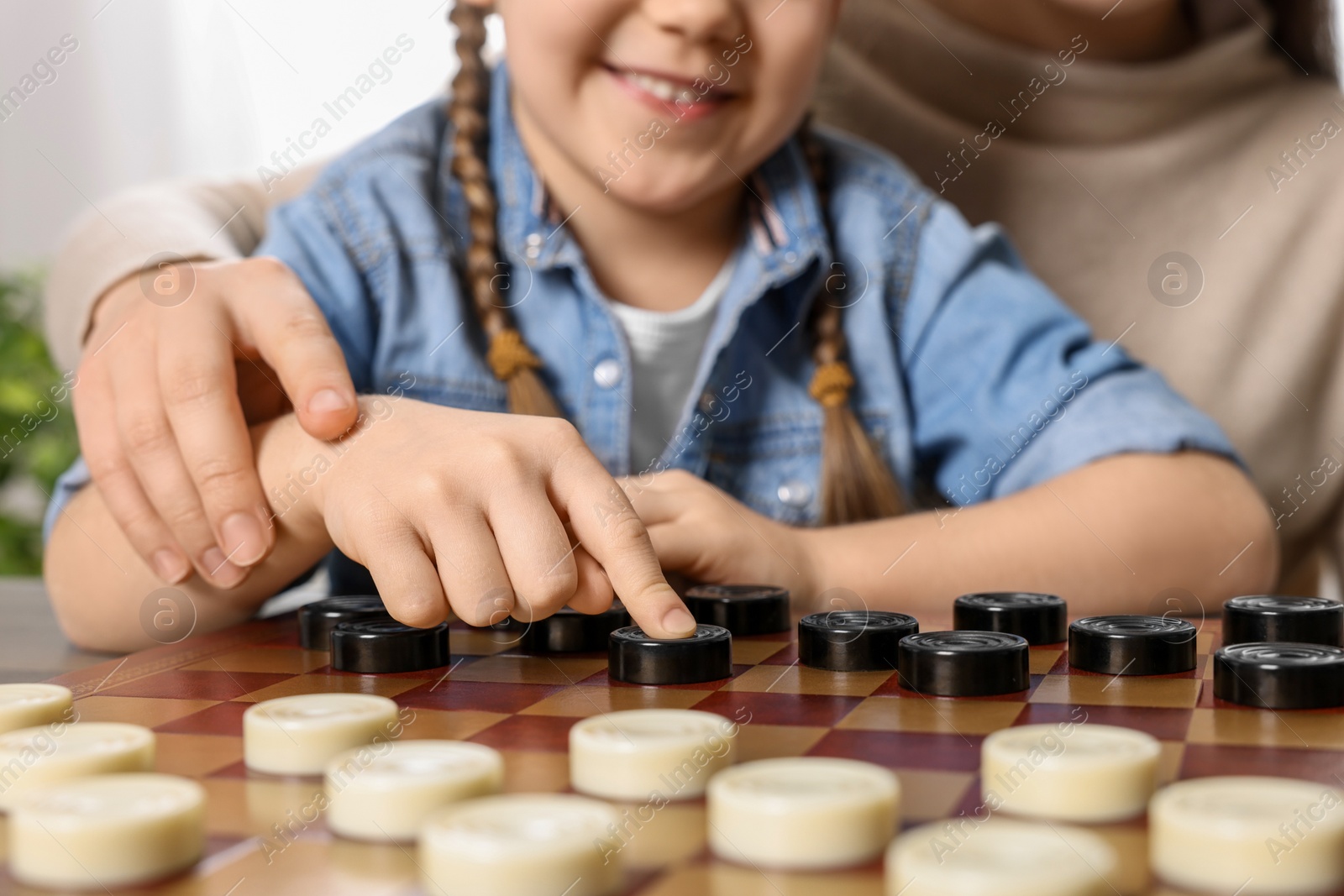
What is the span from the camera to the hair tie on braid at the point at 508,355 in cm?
138

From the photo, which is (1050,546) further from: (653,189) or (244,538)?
(244,538)

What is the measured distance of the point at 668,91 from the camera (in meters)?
1.29

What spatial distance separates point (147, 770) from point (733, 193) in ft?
3.62

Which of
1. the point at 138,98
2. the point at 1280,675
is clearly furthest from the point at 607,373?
the point at 138,98

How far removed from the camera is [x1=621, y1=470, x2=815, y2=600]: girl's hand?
1.06 m

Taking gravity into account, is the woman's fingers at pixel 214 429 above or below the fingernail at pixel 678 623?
above

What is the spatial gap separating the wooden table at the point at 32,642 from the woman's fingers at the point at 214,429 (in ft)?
0.49

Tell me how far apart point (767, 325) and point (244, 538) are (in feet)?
2.43

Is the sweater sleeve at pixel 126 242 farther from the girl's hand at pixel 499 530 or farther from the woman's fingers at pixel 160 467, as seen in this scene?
the girl's hand at pixel 499 530

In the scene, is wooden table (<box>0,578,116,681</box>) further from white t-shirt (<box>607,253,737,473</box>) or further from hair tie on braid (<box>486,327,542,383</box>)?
white t-shirt (<box>607,253,737,473</box>)

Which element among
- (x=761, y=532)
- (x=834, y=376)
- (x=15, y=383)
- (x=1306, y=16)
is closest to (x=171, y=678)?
(x=761, y=532)

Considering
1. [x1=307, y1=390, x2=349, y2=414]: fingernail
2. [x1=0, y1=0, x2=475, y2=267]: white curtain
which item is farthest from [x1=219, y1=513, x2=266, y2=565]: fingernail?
[x1=0, y1=0, x2=475, y2=267]: white curtain

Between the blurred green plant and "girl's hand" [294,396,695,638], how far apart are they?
2.02 meters

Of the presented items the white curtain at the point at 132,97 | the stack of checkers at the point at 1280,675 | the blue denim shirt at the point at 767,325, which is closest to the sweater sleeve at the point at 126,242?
the blue denim shirt at the point at 767,325
